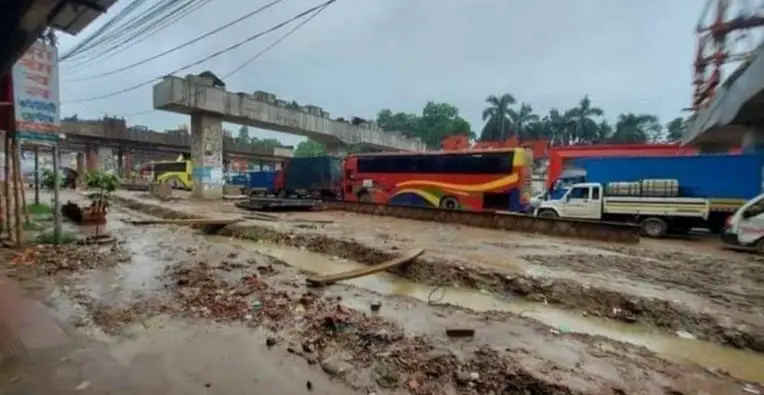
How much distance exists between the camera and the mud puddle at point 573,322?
427cm

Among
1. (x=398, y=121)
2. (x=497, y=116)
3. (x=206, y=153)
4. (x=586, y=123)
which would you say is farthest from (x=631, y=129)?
(x=206, y=153)

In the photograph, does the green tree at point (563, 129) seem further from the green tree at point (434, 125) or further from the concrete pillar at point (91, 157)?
the concrete pillar at point (91, 157)

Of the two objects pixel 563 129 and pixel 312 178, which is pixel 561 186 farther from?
pixel 563 129

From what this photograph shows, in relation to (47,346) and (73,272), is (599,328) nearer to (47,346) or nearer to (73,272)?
(47,346)

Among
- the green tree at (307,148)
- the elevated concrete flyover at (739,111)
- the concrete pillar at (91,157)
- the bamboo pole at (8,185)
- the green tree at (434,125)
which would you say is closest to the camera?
the bamboo pole at (8,185)

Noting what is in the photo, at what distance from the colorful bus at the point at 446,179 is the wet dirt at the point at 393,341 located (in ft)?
37.5

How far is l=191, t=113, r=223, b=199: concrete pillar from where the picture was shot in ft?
73.0

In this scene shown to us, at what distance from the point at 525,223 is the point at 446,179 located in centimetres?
553

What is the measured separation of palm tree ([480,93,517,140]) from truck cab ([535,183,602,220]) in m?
36.4

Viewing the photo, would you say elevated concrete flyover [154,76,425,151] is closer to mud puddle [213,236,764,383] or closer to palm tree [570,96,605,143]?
mud puddle [213,236,764,383]

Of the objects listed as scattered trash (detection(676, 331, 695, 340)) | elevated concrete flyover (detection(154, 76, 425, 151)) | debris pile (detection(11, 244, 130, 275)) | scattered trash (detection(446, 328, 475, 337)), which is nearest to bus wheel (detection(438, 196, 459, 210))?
debris pile (detection(11, 244, 130, 275))

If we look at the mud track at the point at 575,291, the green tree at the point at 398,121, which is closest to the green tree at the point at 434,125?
the green tree at the point at 398,121

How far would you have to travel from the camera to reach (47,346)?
12.6ft

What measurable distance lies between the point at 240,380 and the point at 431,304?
2.89 m
